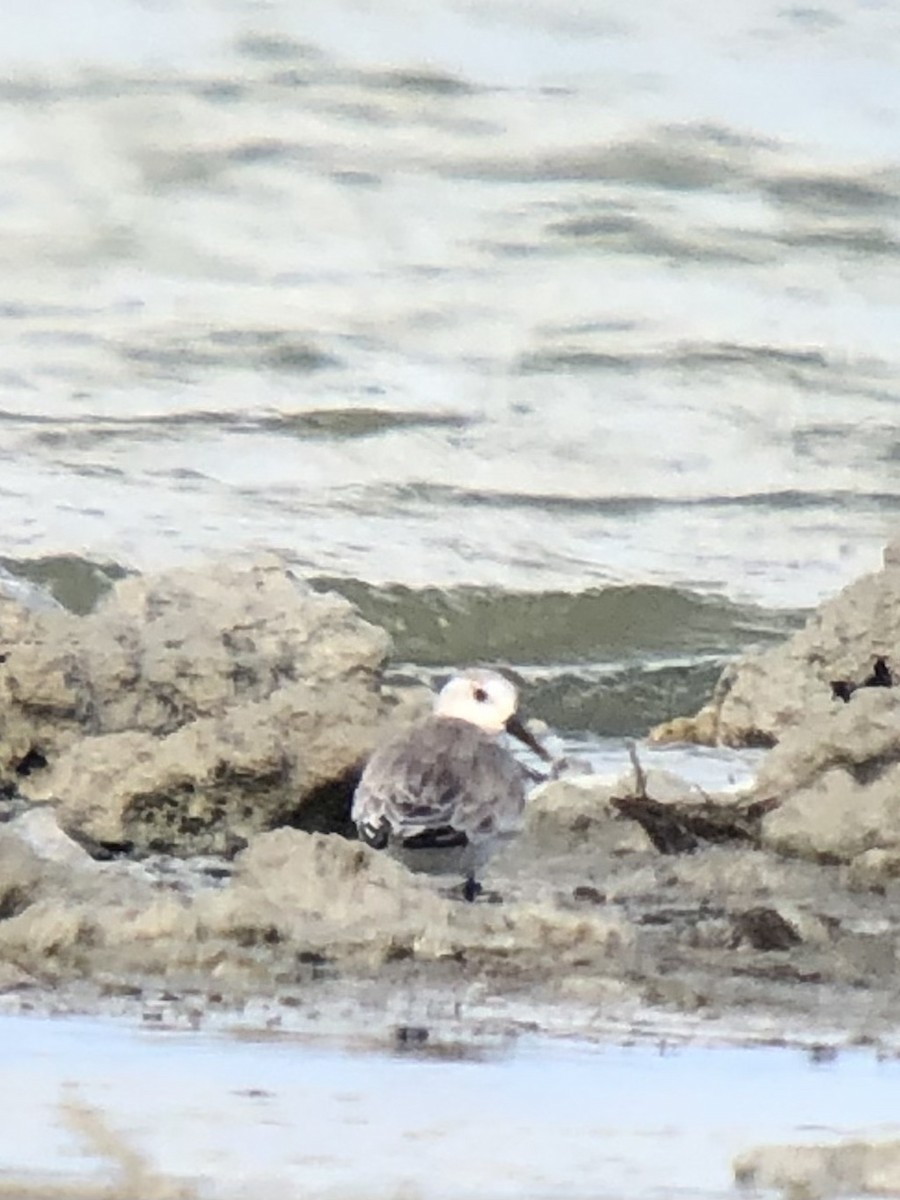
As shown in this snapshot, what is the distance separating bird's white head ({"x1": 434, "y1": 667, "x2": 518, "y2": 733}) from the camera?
6.10 meters

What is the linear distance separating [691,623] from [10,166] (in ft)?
12.9

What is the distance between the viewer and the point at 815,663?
6207 mm

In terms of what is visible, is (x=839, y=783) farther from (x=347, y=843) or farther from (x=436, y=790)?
(x=347, y=843)

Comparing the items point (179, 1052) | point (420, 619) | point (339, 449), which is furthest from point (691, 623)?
point (179, 1052)

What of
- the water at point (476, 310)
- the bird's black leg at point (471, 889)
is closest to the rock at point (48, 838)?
the bird's black leg at point (471, 889)

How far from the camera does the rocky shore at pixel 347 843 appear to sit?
4102 millimetres

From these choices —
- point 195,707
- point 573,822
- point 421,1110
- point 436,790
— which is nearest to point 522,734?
point 195,707

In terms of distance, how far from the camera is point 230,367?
10352mm

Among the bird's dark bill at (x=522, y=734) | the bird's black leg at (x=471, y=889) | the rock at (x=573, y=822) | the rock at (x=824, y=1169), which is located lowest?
the rock at (x=824, y=1169)

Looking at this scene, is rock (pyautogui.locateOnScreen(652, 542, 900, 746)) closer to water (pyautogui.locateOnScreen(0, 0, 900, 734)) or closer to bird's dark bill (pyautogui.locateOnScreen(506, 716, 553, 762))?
bird's dark bill (pyautogui.locateOnScreen(506, 716, 553, 762))

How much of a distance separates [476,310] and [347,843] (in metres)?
6.45

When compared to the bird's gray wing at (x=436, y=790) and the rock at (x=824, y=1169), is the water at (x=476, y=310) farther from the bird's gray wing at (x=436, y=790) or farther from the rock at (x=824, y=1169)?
the rock at (x=824, y=1169)

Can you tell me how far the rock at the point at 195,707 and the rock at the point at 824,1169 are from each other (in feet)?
7.50

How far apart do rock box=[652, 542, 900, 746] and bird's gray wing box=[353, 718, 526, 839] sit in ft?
2.71
